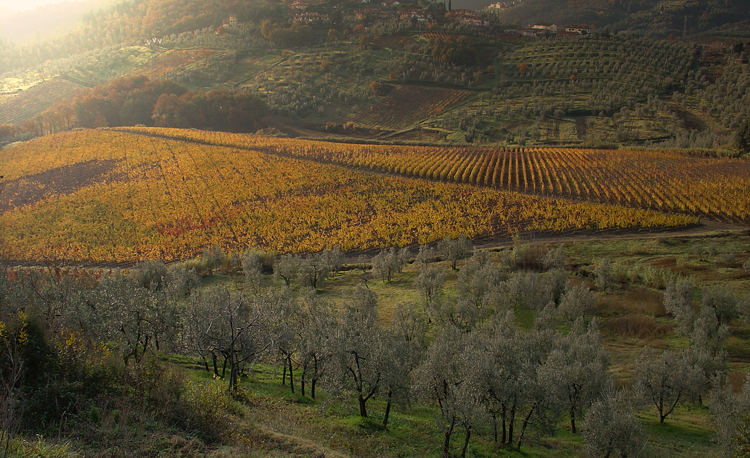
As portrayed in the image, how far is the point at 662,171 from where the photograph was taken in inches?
3346

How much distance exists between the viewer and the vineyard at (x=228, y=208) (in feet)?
211

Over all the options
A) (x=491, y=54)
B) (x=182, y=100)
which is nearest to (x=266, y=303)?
(x=182, y=100)

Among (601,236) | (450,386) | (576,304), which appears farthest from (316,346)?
(601,236)

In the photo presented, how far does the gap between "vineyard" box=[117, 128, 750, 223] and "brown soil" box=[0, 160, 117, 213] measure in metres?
26.1

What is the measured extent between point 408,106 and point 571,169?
67862 millimetres

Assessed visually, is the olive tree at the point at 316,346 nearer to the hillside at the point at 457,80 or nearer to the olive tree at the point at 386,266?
the olive tree at the point at 386,266

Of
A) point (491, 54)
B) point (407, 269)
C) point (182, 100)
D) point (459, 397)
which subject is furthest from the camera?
point (491, 54)

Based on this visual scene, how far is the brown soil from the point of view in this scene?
77.8 metres

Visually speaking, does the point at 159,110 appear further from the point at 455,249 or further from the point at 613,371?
the point at 613,371

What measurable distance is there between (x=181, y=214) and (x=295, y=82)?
9596 cm

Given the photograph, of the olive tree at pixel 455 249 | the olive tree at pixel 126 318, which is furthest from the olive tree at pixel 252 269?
the olive tree at pixel 455 249

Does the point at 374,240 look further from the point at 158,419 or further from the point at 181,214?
the point at 158,419

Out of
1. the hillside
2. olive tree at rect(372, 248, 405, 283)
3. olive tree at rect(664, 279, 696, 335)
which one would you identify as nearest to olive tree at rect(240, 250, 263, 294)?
olive tree at rect(372, 248, 405, 283)

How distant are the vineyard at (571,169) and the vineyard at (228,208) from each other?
15.7 feet
